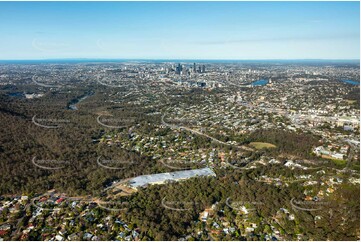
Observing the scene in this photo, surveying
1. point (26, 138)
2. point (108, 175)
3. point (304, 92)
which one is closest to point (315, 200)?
point (108, 175)

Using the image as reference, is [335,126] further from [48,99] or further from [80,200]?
[48,99]

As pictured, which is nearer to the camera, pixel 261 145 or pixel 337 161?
pixel 337 161

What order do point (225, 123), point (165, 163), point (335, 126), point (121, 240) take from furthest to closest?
point (225, 123) → point (335, 126) → point (165, 163) → point (121, 240)

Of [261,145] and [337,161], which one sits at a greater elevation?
[337,161]

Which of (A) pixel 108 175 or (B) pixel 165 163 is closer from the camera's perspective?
(A) pixel 108 175

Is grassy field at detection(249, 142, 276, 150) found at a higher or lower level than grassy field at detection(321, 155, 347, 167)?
lower

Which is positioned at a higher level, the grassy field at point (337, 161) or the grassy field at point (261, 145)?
the grassy field at point (337, 161)

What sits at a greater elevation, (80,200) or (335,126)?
(335,126)

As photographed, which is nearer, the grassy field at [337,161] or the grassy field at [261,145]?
the grassy field at [337,161]

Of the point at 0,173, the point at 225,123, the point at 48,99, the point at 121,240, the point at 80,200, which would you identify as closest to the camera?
the point at 121,240

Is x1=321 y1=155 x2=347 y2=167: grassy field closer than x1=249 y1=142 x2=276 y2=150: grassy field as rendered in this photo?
Yes
